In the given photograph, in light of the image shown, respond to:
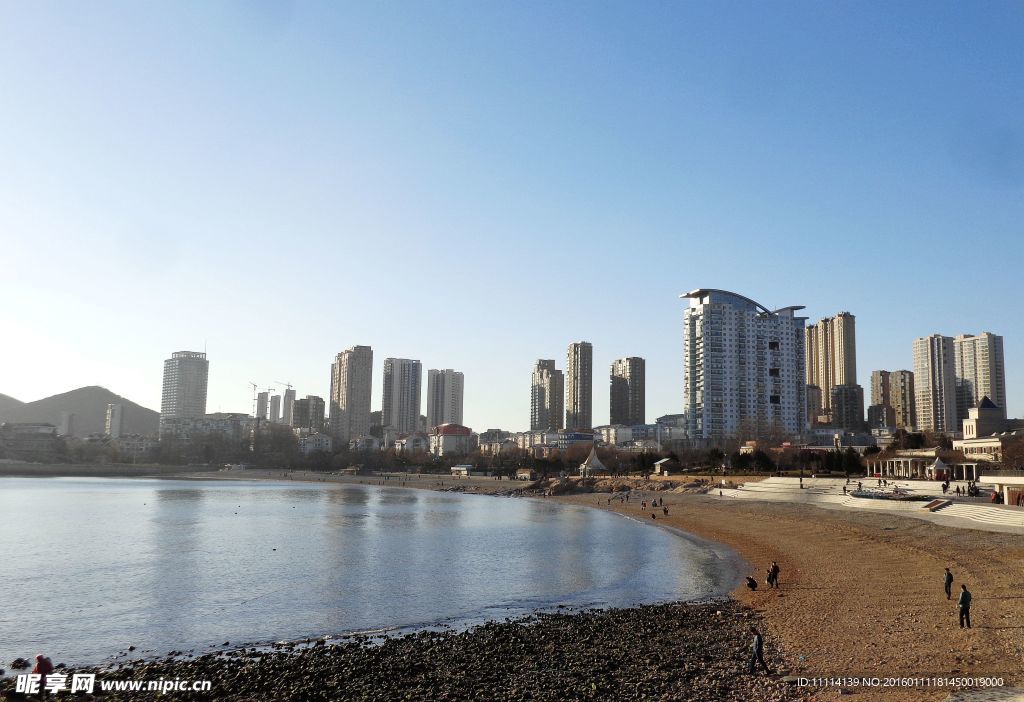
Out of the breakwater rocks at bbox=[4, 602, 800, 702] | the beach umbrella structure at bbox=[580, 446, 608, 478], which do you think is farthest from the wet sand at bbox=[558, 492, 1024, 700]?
the beach umbrella structure at bbox=[580, 446, 608, 478]

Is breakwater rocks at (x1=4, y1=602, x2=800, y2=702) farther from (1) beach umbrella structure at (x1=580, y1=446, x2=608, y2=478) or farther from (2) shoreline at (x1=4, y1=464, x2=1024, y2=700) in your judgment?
(1) beach umbrella structure at (x1=580, y1=446, x2=608, y2=478)

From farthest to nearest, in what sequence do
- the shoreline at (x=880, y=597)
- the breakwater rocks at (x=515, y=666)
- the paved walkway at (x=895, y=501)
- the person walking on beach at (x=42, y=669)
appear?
1. the paved walkway at (x=895, y=501)
2. the person walking on beach at (x=42, y=669)
3. the shoreline at (x=880, y=597)
4. the breakwater rocks at (x=515, y=666)

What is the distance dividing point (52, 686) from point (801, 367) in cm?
18318

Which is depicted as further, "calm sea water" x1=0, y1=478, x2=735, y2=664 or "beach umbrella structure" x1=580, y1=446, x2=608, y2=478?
"beach umbrella structure" x1=580, y1=446, x2=608, y2=478

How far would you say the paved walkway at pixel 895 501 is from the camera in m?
41.0

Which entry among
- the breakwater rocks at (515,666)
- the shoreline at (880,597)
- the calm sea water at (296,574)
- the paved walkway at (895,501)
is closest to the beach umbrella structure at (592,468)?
the paved walkway at (895,501)

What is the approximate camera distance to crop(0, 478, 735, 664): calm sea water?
27.7 metres

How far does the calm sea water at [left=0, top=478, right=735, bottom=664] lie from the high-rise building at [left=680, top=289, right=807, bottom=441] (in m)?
110

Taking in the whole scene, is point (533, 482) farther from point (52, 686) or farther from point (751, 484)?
point (52, 686)

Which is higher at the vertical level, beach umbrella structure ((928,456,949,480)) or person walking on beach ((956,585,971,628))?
beach umbrella structure ((928,456,949,480))

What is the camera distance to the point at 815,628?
2362 centimetres

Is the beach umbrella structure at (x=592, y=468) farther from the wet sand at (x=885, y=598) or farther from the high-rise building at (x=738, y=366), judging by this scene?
the wet sand at (x=885, y=598)

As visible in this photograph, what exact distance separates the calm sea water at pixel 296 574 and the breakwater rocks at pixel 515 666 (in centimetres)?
296

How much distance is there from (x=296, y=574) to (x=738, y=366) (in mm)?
151945
